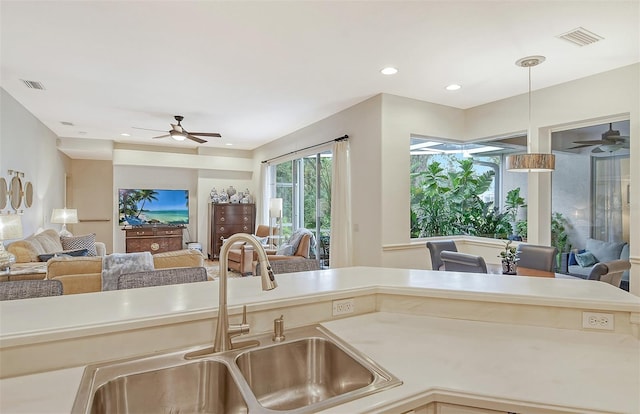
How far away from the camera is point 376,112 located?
4418 millimetres

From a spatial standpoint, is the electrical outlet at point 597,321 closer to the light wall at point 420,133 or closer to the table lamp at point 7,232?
the light wall at point 420,133

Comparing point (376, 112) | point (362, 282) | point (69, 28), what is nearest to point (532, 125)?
point (376, 112)

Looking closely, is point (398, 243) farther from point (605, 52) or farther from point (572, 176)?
point (605, 52)

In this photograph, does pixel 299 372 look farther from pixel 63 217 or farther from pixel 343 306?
pixel 63 217

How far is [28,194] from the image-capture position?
4.98m

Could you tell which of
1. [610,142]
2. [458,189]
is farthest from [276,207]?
[610,142]

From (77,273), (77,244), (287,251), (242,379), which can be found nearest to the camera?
(242,379)

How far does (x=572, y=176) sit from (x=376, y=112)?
97.0 inches

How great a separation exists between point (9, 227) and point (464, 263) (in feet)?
A: 13.7

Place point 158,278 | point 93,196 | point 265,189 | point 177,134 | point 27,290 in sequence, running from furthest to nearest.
A: point 93,196 → point 265,189 → point 177,134 → point 158,278 → point 27,290

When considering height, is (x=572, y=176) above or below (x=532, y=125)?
below

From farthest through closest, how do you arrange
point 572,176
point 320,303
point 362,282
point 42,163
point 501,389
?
point 42,163 → point 572,176 → point 362,282 → point 320,303 → point 501,389

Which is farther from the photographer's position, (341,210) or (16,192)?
(341,210)

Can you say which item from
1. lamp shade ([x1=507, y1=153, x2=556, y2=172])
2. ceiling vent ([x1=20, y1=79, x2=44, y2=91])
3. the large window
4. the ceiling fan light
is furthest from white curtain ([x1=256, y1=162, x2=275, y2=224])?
lamp shade ([x1=507, y1=153, x2=556, y2=172])
